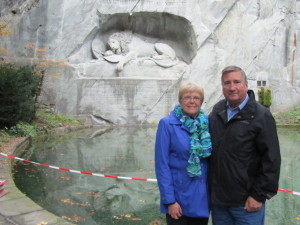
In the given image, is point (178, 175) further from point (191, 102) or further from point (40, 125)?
point (40, 125)

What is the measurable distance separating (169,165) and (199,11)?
12437 millimetres

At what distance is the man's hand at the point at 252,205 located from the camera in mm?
2023

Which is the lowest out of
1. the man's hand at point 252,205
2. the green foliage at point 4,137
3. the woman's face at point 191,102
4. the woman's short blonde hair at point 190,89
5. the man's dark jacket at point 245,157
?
the green foliage at point 4,137

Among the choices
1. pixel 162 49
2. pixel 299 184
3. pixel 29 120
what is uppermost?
pixel 162 49

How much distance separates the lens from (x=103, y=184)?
16.1 ft

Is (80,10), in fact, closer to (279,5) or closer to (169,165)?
(279,5)

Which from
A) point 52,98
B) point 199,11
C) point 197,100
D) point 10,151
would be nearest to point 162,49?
point 199,11

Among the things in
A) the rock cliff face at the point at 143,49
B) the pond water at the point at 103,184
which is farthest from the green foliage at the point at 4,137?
the rock cliff face at the point at 143,49

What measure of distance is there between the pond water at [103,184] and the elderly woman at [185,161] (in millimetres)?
1496

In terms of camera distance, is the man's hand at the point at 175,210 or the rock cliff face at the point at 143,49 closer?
the man's hand at the point at 175,210

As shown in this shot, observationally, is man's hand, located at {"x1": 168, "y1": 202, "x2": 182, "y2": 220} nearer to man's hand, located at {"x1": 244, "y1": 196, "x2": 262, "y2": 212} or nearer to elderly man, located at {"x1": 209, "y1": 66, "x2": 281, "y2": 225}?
elderly man, located at {"x1": 209, "y1": 66, "x2": 281, "y2": 225}

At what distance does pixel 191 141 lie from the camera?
7.04ft

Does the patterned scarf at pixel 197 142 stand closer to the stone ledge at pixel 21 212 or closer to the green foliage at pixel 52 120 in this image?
the stone ledge at pixel 21 212

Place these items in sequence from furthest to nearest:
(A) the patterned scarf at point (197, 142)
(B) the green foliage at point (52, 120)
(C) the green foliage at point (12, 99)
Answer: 1. (B) the green foliage at point (52, 120)
2. (C) the green foliage at point (12, 99)
3. (A) the patterned scarf at point (197, 142)
